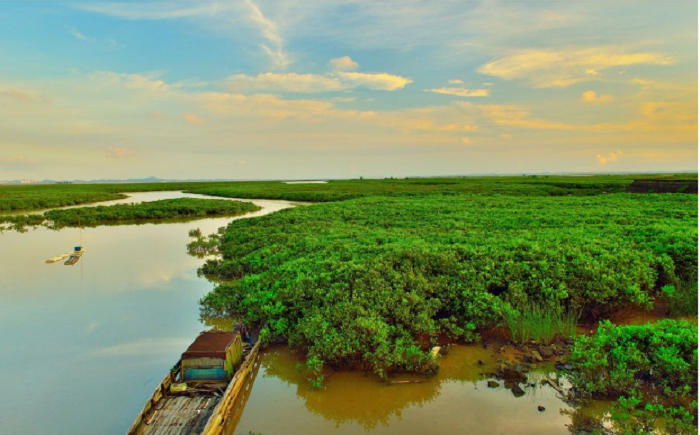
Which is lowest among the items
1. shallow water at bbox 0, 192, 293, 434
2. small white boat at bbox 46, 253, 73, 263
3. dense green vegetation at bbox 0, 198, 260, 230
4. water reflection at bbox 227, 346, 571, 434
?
water reflection at bbox 227, 346, 571, 434

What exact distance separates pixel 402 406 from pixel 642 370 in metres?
4.03

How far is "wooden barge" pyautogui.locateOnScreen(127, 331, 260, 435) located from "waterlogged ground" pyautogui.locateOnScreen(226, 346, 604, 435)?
0.51 meters

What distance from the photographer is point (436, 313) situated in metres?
9.05

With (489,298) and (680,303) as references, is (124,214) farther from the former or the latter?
(680,303)

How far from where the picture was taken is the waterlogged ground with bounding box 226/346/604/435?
611 cm

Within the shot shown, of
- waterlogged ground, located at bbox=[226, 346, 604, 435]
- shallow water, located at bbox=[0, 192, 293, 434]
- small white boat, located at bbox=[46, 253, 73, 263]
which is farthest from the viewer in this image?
small white boat, located at bbox=[46, 253, 73, 263]

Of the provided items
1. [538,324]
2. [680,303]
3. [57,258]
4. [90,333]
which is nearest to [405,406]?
[538,324]

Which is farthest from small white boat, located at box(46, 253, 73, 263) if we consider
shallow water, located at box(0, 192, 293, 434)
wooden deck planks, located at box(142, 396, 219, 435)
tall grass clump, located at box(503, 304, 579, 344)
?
tall grass clump, located at box(503, 304, 579, 344)

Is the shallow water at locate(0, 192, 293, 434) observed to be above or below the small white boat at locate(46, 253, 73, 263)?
below

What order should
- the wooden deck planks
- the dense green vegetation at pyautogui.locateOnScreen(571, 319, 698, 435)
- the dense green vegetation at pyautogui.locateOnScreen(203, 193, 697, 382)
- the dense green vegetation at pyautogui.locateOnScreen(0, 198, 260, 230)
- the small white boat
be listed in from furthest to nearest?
the dense green vegetation at pyautogui.locateOnScreen(0, 198, 260, 230) < the small white boat < the dense green vegetation at pyautogui.locateOnScreen(203, 193, 697, 382) < the dense green vegetation at pyautogui.locateOnScreen(571, 319, 698, 435) < the wooden deck planks

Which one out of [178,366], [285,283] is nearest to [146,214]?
[285,283]

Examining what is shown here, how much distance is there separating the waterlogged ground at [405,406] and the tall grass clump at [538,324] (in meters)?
0.96

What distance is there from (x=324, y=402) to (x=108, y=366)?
4.79 meters

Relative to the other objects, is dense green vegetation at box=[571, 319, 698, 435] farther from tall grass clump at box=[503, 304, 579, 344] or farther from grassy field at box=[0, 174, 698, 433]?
tall grass clump at box=[503, 304, 579, 344]
